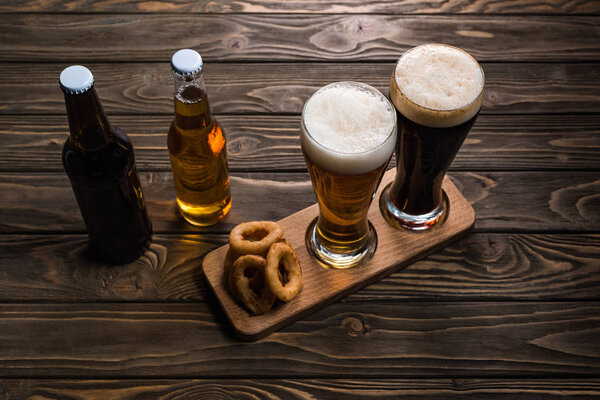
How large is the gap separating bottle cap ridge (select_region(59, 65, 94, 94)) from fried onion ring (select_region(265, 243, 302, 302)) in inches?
17.5

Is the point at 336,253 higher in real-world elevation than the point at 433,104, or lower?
lower

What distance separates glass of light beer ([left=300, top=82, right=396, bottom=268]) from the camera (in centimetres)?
111

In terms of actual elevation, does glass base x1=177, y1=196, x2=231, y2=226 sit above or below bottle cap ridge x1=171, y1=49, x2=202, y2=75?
below

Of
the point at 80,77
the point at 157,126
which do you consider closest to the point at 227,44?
the point at 157,126

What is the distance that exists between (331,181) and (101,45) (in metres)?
0.90

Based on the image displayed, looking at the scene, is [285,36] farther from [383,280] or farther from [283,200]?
[383,280]

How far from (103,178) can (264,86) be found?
0.61 metres

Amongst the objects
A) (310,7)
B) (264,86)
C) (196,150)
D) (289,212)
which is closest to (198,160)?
(196,150)

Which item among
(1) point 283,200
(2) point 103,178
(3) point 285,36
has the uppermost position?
(2) point 103,178

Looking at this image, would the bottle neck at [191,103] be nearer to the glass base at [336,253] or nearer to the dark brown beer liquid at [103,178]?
the dark brown beer liquid at [103,178]

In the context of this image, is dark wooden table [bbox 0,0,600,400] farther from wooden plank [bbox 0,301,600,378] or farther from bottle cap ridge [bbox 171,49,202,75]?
bottle cap ridge [bbox 171,49,202,75]

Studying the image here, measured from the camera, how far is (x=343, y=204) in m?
1.22

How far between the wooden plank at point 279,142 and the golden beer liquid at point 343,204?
0.85 feet

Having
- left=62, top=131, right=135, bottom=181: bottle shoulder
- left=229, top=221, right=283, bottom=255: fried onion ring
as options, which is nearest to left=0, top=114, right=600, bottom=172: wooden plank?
left=229, top=221, right=283, bottom=255: fried onion ring
